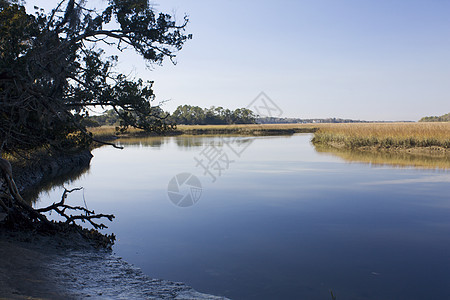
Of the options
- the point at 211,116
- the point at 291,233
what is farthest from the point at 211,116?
the point at 291,233

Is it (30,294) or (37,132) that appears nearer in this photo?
(30,294)

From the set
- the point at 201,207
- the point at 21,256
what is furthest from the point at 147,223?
the point at 21,256

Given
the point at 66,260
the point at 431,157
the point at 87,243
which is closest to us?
→ the point at 66,260

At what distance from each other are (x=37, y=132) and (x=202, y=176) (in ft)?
26.6

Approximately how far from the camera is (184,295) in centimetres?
406

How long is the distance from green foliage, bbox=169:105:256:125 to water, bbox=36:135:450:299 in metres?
80.7

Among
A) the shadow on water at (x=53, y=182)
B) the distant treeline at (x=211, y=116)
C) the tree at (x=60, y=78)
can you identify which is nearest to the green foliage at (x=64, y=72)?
the tree at (x=60, y=78)

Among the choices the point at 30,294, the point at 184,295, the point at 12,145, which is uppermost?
the point at 12,145

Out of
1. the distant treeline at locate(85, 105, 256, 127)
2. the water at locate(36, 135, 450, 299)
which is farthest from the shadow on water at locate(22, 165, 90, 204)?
the distant treeline at locate(85, 105, 256, 127)

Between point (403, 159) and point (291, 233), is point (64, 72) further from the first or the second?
point (403, 159)

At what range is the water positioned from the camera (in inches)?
181

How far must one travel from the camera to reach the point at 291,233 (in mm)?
6629

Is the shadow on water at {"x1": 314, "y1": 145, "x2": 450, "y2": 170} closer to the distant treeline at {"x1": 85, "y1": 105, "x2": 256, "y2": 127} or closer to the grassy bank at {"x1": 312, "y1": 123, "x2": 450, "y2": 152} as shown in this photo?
the grassy bank at {"x1": 312, "y1": 123, "x2": 450, "y2": 152}

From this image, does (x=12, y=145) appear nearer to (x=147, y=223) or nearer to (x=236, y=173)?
(x=147, y=223)
